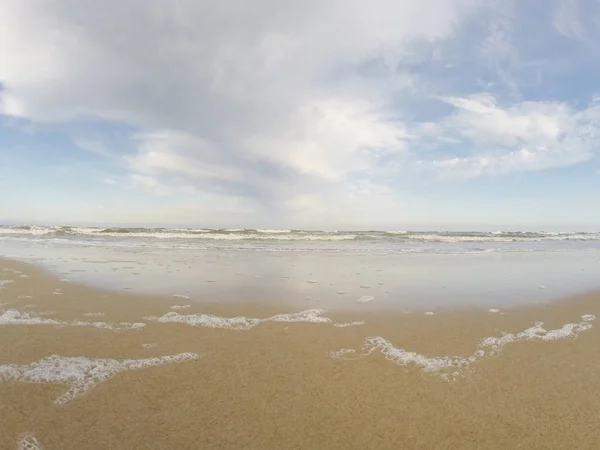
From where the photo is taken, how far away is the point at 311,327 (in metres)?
6.88

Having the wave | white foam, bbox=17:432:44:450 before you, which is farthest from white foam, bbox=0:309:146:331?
the wave

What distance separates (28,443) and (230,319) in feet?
13.7

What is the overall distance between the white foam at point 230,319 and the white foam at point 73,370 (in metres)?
1.65

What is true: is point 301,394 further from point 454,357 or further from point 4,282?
point 4,282

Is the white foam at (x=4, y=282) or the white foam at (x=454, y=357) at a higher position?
the white foam at (x=4, y=282)

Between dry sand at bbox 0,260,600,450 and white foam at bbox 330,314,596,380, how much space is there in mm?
152

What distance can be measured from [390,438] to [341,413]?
1.80ft

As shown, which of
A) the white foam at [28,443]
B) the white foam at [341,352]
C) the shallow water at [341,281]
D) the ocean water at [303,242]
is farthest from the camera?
the ocean water at [303,242]

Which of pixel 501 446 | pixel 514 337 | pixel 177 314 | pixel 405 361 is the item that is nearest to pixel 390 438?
pixel 501 446

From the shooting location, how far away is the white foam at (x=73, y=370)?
4363mm

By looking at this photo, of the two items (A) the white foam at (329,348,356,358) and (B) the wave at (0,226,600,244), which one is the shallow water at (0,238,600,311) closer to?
(A) the white foam at (329,348,356,358)

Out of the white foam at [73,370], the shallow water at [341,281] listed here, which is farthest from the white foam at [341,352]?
the shallow water at [341,281]

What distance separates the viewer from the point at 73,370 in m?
4.68

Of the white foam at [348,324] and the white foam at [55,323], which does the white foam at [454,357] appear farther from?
the white foam at [55,323]
